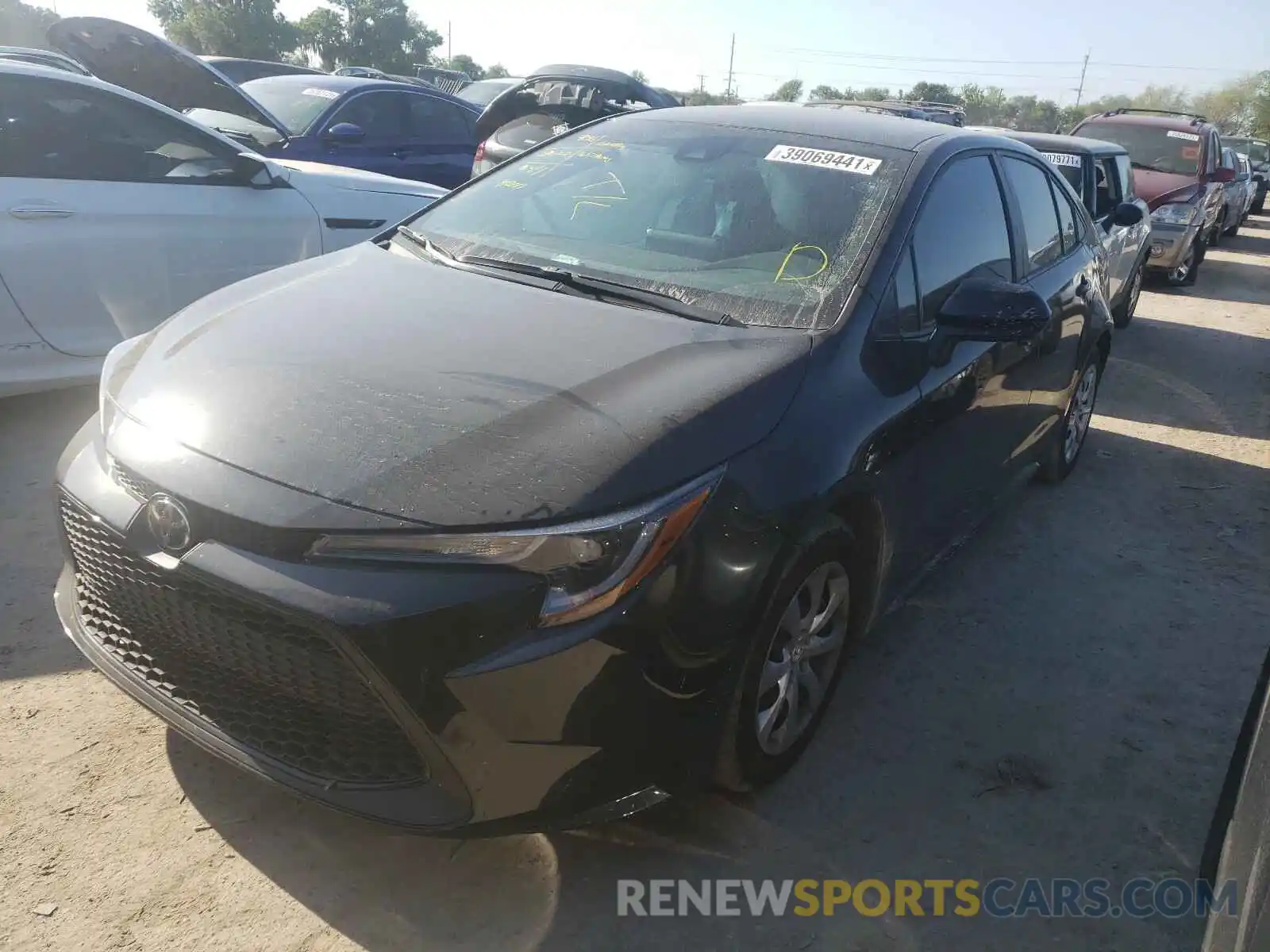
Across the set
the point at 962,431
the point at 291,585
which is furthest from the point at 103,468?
the point at 962,431

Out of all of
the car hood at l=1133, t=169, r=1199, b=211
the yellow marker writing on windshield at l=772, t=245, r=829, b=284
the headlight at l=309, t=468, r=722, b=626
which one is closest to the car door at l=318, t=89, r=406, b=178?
the yellow marker writing on windshield at l=772, t=245, r=829, b=284

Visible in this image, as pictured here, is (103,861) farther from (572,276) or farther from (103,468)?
(572,276)

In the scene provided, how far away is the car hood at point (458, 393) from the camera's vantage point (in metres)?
1.97

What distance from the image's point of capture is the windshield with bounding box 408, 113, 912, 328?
2.81 meters

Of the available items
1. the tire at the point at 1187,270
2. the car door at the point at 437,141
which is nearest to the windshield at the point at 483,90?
the car door at the point at 437,141

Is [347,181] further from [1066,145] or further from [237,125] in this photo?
[1066,145]

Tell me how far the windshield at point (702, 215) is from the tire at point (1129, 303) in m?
6.19

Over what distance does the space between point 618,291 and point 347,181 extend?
10.5 ft

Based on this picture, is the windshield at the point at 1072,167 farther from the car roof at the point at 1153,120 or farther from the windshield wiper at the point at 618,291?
the windshield wiper at the point at 618,291

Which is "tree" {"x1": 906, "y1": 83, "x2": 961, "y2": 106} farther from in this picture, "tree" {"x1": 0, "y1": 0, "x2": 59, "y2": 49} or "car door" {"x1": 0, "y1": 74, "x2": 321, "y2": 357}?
"car door" {"x1": 0, "y1": 74, "x2": 321, "y2": 357}

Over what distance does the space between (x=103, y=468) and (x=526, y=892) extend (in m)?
1.35

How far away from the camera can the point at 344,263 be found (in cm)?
316

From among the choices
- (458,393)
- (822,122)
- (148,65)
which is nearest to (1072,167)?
(822,122)

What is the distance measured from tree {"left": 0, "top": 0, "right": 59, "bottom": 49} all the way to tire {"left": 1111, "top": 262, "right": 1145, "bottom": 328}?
97.1ft
